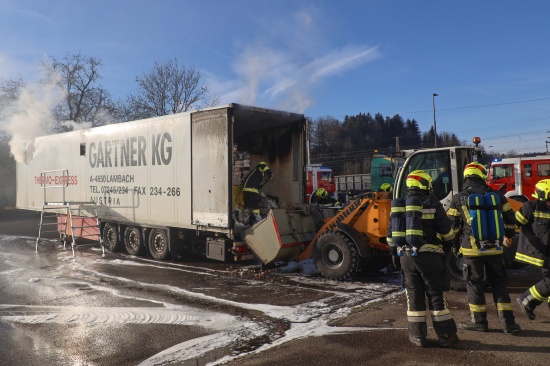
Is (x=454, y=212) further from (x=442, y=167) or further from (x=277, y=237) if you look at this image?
(x=277, y=237)

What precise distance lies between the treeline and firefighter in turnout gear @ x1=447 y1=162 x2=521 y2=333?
2494 inches

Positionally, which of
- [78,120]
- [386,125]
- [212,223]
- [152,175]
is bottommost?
[212,223]

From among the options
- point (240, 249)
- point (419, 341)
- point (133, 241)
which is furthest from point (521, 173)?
point (419, 341)

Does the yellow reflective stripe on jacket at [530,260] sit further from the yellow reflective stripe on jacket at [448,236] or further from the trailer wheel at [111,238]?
the trailer wheel at [111,238]

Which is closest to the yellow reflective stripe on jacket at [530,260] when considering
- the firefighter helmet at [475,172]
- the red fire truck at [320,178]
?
the firefighter helmet at [475,172]

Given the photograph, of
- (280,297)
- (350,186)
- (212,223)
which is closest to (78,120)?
(350,186)

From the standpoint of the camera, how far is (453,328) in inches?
185

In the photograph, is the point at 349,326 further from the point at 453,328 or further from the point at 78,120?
the point at 78,120

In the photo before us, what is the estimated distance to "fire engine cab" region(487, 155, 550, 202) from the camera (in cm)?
1680

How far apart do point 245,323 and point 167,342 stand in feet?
3.55

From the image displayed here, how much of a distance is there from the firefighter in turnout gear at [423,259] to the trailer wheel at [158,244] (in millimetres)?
7253

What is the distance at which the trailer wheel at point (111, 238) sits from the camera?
41.2 feet

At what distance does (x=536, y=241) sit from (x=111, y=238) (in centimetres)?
1093

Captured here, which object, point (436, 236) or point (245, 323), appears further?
point (245, 323)
